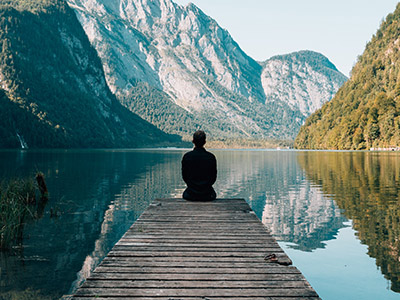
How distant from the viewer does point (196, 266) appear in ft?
28.6

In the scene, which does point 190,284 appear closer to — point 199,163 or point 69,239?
point 199,163

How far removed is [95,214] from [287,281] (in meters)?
19.9

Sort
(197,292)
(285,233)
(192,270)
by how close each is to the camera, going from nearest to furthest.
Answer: (197,292), (192,270), (285,233)

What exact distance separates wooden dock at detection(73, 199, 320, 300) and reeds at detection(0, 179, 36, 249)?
7.01 metres

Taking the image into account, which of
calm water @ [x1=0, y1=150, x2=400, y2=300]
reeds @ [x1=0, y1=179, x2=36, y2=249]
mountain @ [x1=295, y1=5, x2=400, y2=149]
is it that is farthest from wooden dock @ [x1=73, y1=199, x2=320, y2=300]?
mountain @ [x1=295, y1=5, x2=400, y2=149]

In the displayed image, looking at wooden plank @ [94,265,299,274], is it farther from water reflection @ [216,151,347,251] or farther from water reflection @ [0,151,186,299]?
water reflection @ [216,151,347,251]

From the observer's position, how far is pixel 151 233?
1207 cm

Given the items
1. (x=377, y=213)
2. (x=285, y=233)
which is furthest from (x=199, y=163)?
(x=377, y=213)

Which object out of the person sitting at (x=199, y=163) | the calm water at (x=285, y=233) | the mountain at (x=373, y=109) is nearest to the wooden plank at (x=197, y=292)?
the calm water at (x=285, y=233)

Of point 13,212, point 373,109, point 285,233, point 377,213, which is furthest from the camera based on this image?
point 373,109

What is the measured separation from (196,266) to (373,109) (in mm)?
153591

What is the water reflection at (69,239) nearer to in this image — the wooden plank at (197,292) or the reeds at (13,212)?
the reeds at (13,212)

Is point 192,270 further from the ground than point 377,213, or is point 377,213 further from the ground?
point 192,270

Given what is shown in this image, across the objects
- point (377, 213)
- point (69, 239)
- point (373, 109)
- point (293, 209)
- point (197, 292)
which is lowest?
point (293, 209)
